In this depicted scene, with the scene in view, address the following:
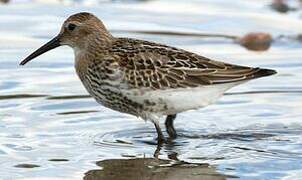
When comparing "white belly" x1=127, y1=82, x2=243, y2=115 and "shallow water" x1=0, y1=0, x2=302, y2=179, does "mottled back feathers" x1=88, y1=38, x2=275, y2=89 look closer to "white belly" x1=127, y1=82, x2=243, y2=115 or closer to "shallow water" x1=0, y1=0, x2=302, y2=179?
"white belly" x1=127, y1=82, x2=243, y2=115

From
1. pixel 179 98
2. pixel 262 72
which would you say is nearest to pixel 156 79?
pixel 179 98

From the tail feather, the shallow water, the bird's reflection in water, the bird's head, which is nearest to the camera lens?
the bird's reflection in water

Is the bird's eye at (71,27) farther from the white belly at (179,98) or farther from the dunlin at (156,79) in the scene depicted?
the white belly at (179,98)

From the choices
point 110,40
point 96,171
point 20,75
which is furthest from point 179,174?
point 20,75

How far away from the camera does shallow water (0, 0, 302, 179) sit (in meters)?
8.16

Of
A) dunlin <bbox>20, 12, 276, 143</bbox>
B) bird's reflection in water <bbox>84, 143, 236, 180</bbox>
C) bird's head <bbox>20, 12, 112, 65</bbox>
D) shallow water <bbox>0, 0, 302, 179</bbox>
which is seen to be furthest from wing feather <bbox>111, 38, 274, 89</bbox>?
bird's reflection in water <bbox>84, 143, 236, 180</bbox>

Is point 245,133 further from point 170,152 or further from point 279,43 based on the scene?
point 279,43

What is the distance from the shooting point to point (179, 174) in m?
8.03

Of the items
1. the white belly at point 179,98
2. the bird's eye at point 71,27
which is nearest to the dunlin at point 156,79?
the white belly at point 179,98

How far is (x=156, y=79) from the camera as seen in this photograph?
8938 mm

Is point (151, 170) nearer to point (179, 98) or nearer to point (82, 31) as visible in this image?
point (179, 98)

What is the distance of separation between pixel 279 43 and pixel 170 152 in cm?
445

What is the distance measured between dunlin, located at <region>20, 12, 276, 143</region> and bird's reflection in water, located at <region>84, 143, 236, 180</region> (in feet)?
2.17

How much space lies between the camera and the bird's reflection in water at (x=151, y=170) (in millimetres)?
7938
